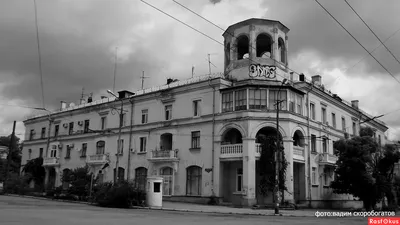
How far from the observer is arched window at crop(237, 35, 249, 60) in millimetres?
36500

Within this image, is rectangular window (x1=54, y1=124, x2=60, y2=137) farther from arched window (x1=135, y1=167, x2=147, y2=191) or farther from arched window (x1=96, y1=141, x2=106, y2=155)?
arched window (x1=135, y1=167, x2=147, y2=191)

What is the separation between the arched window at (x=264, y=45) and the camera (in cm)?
3669

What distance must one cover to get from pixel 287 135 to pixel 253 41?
8.92 metres

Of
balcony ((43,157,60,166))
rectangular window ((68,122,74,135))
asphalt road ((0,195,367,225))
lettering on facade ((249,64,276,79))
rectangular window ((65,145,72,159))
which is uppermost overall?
lettering on facade ((249,64,276,79))

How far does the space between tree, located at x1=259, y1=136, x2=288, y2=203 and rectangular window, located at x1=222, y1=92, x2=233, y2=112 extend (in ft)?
13.6

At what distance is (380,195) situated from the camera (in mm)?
30172

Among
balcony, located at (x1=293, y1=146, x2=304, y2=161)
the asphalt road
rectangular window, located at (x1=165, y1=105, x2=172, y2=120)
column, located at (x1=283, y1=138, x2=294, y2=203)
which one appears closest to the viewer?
the asphalt road

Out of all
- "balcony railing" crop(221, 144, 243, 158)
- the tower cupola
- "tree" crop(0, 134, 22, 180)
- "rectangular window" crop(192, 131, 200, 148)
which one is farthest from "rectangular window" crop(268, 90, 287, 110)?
"tree" crop(0, 134, 22, 180)

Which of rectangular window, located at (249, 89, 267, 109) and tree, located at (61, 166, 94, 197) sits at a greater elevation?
rectangular window, located at (249, 89, 267, 109)

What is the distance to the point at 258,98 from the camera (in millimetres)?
32969

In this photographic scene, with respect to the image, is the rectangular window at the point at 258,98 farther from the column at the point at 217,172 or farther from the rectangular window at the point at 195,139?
the rectangular window at the point at 195,139

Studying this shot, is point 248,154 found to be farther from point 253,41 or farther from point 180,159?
point 253,41

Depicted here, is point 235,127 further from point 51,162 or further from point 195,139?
point 51,162

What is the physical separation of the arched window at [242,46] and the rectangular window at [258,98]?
19.9ft
